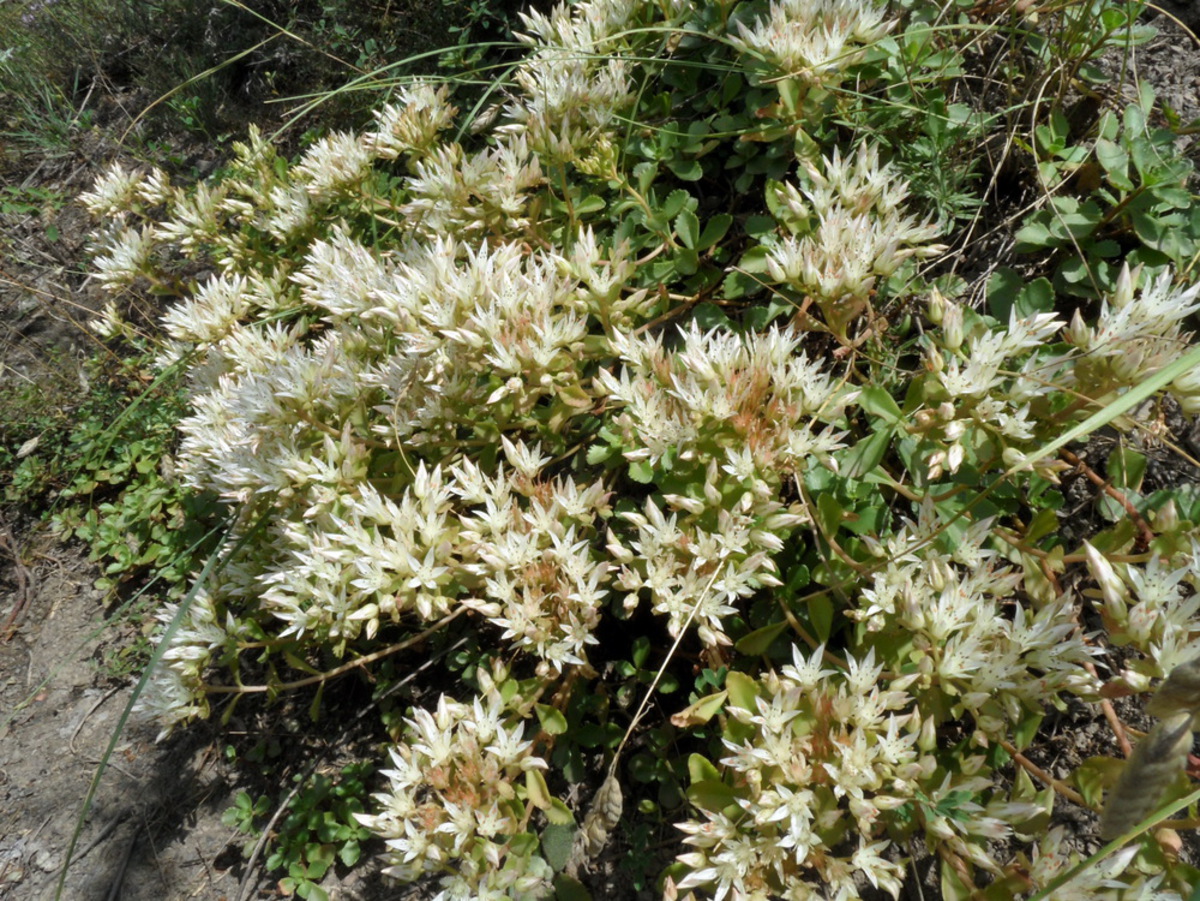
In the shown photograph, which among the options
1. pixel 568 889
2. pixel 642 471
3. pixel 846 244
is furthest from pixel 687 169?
pixel 568 889

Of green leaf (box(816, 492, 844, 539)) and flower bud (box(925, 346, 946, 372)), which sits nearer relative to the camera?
flower bud (box(925, 346, 946, 372))

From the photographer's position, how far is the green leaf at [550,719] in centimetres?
181

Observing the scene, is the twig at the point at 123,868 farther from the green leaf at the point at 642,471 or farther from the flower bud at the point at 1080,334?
the flower bud at the point at 1080,334

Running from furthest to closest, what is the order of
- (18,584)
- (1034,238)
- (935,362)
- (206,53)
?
(206,53), (18,584), (1034,238), (935,362)

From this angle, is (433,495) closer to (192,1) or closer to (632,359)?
(632,359)

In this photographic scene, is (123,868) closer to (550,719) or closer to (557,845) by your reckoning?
(557,845)

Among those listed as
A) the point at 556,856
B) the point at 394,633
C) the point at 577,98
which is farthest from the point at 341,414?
the point at 556,856

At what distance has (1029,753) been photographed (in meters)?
1.82

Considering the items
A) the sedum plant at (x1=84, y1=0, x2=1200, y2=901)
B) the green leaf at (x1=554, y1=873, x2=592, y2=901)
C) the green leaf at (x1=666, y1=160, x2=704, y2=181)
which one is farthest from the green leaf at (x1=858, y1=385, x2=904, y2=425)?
the green leaf at (x1=554, y1=873, x2=592, y2=901)

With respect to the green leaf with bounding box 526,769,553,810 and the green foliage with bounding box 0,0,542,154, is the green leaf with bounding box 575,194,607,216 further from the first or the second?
the green leaf with bounding box 526,769,553,810

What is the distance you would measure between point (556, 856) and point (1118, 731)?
1249mm

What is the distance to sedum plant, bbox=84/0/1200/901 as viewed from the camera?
146 cm

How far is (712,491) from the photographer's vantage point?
1.63 m

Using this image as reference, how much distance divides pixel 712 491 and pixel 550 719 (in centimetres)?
69
